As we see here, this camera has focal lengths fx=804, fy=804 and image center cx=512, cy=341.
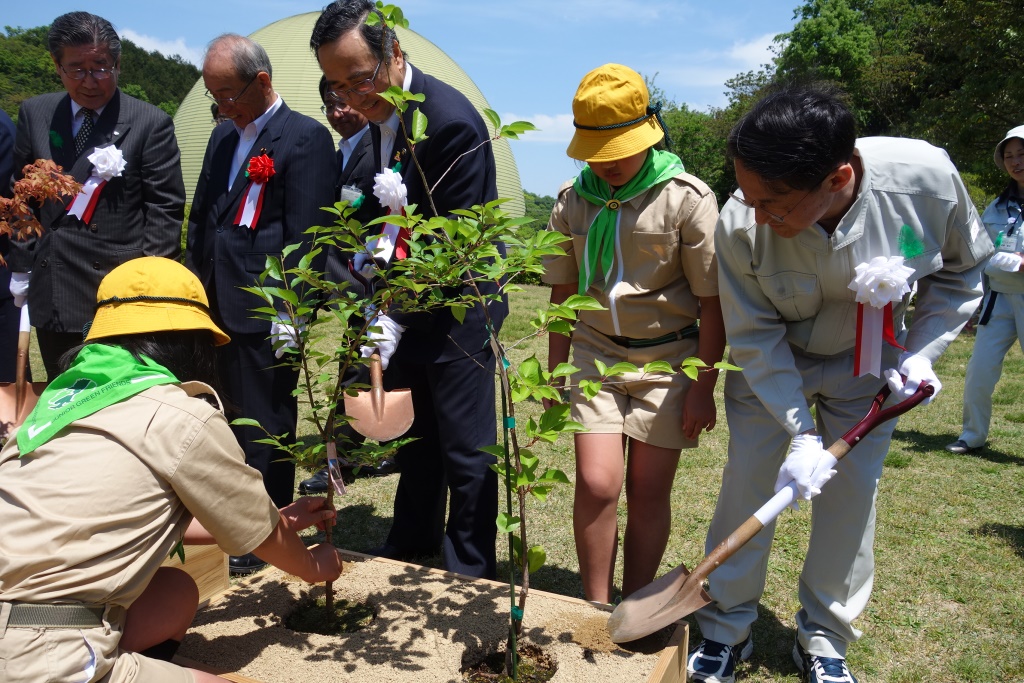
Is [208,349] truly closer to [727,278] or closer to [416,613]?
[416,613]

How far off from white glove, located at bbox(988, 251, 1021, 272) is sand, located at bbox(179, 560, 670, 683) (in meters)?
3.97

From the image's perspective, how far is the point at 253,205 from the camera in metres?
3.32

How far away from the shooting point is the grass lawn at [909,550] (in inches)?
109

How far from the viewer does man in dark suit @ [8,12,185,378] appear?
355 cm

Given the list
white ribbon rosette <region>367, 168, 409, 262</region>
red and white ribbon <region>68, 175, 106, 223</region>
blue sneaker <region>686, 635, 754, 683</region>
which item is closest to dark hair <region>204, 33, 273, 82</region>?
red and white ribbon <region>68, 175, 106, 223</region>

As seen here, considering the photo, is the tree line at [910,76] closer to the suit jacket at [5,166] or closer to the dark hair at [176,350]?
the dark hair at [176,350]

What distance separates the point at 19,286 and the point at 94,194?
709 millimetres

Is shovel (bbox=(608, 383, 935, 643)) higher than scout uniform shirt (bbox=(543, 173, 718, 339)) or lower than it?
lower

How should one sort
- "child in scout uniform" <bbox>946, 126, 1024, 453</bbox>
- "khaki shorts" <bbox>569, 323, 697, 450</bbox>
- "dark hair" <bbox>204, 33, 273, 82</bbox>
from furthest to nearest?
"child in scout uniform" <bbox>946, 126, 1024, 453</bbox> → "dark hair" <bbox>204, 33, 273, 82</bbox> → "khaki shorts" <bbox>569, 323, 697, 450</bbox>

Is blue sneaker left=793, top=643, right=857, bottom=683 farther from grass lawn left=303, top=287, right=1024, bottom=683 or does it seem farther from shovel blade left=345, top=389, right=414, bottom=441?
shovel blade left=345, top=389, right=414, bottom=441

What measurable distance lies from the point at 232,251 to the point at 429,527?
1412 mm

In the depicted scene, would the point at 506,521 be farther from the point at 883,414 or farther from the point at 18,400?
the point at 18,400

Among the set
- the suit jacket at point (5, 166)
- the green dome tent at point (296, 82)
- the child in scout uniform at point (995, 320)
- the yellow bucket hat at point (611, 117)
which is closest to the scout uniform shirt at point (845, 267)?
the yellow bucket hat at point (611, 117)

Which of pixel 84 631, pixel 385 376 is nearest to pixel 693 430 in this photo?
pixel 385 376
